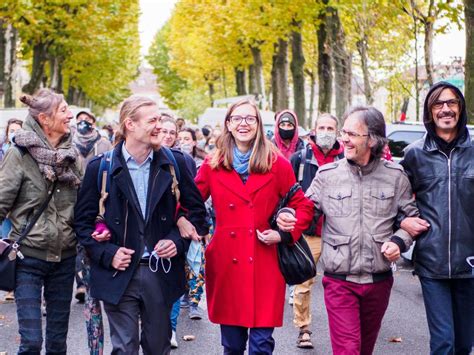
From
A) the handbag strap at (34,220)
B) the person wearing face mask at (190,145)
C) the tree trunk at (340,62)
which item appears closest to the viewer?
the handbag strap at (34,220)

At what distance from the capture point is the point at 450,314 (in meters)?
5.36

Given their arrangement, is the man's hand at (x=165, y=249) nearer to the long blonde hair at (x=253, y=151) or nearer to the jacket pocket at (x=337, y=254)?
the long blonde hair at (x=253, y=151)

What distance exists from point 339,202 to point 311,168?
252cm

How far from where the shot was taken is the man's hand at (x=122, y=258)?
509 centimetres

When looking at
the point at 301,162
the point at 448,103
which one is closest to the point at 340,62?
the point at 301,162

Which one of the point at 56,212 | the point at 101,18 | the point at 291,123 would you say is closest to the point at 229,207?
the point at 56,212

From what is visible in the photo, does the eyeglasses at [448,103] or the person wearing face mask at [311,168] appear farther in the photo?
the person wearing face mask at [311,168]

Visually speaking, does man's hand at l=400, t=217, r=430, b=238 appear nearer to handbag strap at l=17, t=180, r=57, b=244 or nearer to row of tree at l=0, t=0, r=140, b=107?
handbag strap at l=17, t=180, r=57, b=244

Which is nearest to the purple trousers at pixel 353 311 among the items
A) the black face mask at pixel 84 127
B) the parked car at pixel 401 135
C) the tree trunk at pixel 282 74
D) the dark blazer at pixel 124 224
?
the dark blazer at pixel 124 224

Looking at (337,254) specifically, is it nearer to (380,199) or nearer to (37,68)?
(380,199)

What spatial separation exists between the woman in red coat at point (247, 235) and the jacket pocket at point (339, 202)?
0.14 meters

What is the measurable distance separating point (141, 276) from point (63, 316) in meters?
0.88

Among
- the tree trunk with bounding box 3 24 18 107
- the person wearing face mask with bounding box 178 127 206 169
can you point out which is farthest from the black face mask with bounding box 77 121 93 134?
the tree trunk with bounding box 3 24 18 107

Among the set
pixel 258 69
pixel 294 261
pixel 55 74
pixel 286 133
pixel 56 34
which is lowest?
pixel 294 261
